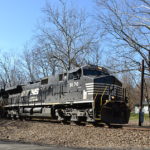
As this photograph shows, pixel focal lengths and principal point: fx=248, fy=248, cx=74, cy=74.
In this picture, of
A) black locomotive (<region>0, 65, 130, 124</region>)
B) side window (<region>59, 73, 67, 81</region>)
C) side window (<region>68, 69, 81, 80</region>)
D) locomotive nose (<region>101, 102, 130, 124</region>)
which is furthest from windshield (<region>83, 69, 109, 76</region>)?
locomotive nose (<region>101, 102, 130, 124</region>)

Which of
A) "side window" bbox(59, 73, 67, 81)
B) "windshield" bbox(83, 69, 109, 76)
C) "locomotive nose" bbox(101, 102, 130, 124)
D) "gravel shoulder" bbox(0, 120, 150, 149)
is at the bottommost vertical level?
"gravel shoulder" bbox(0, 120, 150, 149)

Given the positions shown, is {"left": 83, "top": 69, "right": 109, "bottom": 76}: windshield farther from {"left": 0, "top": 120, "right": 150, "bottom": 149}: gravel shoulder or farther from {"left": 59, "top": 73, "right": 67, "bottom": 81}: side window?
{"left": 0, "top": 120, "right": 150, "bottom": 149}: gravel shoulder

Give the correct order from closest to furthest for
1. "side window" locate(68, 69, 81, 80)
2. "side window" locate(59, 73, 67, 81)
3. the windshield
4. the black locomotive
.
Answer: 1. the black locomotive
2. the windshield
3. "side window" locate(68, 69, 81, 80)
4. "side window" locate(59, 73, 67, 81)

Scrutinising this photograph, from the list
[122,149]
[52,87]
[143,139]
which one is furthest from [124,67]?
[122,149]

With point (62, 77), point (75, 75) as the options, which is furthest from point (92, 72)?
point (62, 77)

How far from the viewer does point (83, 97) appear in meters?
14.8

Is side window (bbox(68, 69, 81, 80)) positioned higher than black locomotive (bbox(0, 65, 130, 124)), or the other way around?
side window (bbox(68, 69, 81, 80))

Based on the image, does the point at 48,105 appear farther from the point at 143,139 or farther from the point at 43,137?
the point at 143,139

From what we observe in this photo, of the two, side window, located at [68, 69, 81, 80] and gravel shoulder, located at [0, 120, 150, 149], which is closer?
gravel shoulder, located at [0, 120, 150, 149]

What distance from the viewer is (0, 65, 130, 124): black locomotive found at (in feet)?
46.0

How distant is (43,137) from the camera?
1122 cm

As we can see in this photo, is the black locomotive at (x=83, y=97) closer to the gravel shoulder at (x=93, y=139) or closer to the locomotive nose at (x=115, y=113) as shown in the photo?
the locomotive nose at (x=115, y=113)

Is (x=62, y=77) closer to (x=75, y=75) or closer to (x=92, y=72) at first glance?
(x=75, y=75)

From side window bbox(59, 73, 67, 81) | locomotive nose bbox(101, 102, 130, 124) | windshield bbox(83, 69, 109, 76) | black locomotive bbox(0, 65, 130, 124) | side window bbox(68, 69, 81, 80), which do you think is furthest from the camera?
side window bbox(59, 73, 67, 81)
